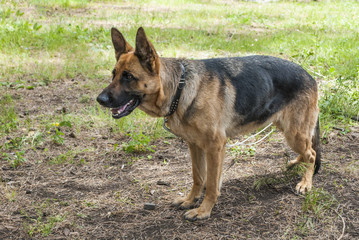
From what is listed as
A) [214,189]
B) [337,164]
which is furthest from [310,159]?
[214,189]

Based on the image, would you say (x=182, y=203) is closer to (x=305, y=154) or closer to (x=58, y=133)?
(x=305, y=154)

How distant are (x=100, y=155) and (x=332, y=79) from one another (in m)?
4.59

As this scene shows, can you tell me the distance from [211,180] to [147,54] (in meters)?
1.38

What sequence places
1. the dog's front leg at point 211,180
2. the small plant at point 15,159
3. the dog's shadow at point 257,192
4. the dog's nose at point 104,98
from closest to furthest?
the dog's nose at point 104,98 < the dog's front leg at point 211,180 < the dog's shadow at point 257,192 < the small plant at point 15,159

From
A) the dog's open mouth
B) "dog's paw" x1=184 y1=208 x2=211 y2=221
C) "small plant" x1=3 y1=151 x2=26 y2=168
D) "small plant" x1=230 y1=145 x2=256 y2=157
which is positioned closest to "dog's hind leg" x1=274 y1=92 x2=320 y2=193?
"small plant" x1=230 y1=145 x2=256 y2=157

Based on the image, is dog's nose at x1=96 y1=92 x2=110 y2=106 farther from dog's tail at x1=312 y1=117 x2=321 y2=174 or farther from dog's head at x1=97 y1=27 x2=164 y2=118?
dog's tail at x1=312 y1=117 x2=321 y2=174

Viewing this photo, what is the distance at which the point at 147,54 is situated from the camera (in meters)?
3.53

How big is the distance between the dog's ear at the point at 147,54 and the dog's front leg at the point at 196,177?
1.00 m

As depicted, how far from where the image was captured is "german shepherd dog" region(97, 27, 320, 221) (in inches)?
140

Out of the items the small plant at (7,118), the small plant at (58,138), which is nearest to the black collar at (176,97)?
the small plant at (58,138)

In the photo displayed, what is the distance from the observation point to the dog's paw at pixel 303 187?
4309 millimetres

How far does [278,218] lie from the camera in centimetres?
380

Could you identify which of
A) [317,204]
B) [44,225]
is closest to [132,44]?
[44,225]

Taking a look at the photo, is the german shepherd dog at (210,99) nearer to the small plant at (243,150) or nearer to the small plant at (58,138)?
the small plant at (243,150)
